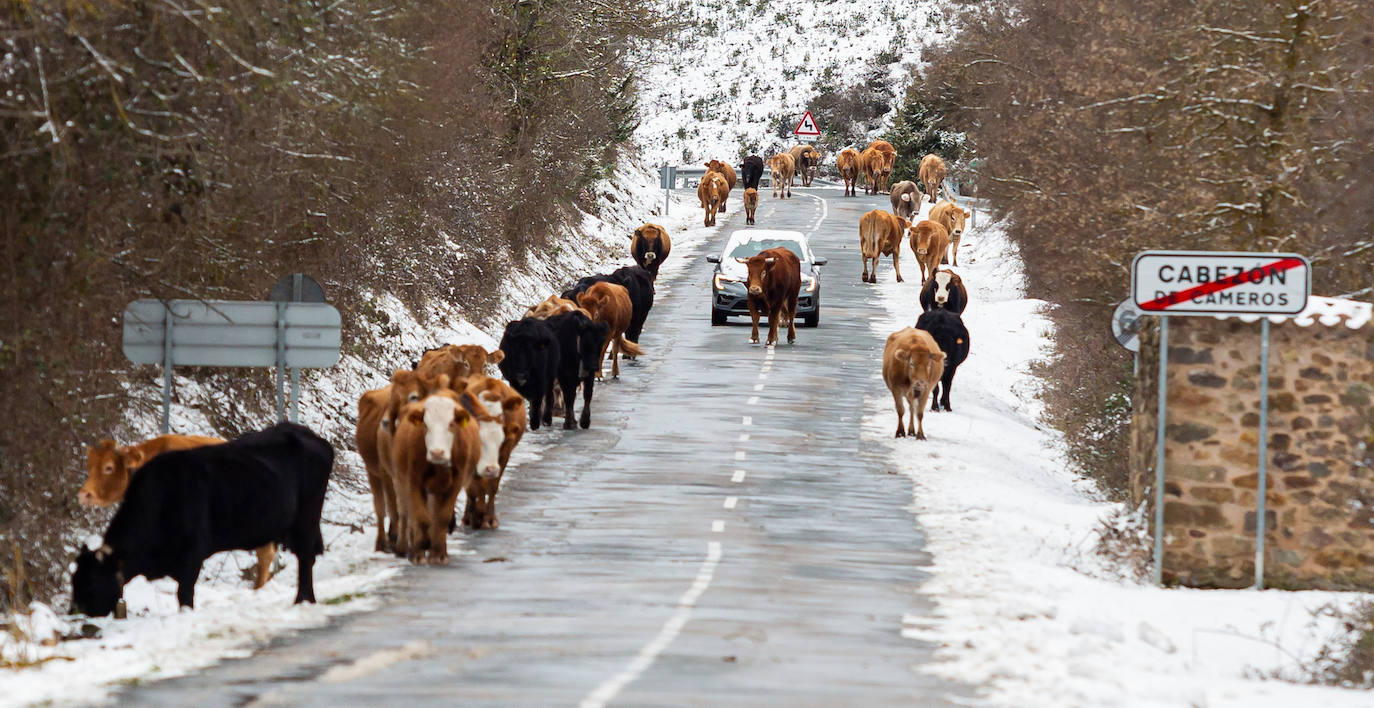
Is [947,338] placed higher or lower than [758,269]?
lower

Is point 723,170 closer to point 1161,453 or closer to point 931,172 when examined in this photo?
point 931,172

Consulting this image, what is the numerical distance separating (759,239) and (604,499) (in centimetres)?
1945

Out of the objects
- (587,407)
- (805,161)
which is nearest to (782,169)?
(805,161)

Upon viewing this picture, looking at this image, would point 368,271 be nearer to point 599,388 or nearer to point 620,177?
point 599,388

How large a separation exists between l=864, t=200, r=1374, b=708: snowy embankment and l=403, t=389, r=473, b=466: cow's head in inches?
158

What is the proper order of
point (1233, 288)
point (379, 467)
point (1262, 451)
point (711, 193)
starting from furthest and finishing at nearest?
point (711, 193) → point (379, 467) → point (1262, 451) → point (1233, 288)

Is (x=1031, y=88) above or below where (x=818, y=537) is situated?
above

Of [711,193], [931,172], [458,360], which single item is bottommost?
[458,360]

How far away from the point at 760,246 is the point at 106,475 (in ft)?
83.8

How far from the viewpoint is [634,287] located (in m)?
33.3

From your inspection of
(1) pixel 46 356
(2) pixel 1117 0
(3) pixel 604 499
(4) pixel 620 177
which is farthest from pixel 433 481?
(4) pixel 620 177

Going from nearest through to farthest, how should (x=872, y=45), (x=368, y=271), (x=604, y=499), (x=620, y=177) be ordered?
(x=604, y=499) → (x=368, y=271) → (x=620, y=177) → (x=872, y=45)

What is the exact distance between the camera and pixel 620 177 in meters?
62.8

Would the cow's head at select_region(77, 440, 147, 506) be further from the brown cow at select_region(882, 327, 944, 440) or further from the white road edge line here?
the brown cow at select_region(882, 327, 944, 440)
